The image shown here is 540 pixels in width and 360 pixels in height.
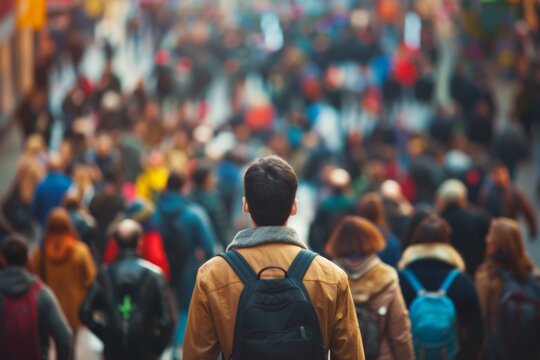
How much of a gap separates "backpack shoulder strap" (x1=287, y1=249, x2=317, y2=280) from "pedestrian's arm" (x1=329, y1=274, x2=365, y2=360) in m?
0.16

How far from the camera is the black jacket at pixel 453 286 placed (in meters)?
7.21

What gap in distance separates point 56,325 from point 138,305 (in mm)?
729

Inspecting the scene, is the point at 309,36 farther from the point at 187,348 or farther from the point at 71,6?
the point at 187,348

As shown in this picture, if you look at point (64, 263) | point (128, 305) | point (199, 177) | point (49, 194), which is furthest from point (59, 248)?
point (49, 194)

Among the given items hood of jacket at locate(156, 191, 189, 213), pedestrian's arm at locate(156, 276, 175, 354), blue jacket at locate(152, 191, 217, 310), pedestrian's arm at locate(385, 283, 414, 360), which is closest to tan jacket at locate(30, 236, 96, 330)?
blue jacket at locate(152, 191, 217, 310)

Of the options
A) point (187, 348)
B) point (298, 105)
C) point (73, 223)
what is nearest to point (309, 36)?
point (298, 105)

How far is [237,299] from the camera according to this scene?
4.84 meters

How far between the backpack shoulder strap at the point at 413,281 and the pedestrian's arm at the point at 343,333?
240 cm

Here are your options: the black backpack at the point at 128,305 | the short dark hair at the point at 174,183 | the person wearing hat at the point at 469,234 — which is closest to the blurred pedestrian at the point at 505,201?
the person wearing hat at the point at 469,234

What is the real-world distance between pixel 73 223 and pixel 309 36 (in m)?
18.0

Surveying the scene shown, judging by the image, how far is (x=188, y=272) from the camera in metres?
10.4

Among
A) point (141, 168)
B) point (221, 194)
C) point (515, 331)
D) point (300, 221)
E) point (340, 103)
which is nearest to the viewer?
point (515, 331)

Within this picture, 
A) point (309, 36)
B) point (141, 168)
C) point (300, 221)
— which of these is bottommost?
point (300, 221)

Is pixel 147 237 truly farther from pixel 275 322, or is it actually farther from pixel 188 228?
pixel 275 322
